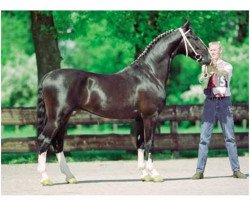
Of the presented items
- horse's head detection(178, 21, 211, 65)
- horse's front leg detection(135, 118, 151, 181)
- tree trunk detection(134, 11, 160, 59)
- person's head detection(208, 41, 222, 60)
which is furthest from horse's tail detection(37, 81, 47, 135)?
tree trunk detection(134, 11, 160, 59)

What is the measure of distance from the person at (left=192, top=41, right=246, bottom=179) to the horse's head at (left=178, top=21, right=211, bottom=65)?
5.1 inches

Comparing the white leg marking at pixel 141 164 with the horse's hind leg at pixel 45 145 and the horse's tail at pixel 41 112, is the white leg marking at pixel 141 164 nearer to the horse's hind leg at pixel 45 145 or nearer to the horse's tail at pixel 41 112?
the horse's hind leg at pixel 45 145

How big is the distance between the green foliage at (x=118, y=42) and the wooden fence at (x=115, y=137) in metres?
1.75

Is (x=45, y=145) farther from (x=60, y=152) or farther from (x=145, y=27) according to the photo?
(x=145, y=27)

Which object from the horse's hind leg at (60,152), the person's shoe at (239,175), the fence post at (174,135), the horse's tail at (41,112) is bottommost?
the fence post at (174,135)

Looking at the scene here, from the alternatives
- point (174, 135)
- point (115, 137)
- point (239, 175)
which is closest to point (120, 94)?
point (239, 175)

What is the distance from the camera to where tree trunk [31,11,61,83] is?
14.5 m

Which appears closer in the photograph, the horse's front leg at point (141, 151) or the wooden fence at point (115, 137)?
the horse's front leg at point (141, 151)

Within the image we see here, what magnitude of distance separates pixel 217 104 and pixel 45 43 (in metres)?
5.29

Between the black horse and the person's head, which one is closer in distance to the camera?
the black horse

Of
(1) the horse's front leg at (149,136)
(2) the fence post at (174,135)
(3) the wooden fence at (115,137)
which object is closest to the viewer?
(1) the horse's front leg at (149,136)

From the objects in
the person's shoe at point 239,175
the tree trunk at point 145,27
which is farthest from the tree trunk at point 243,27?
the person's shoe at point 239,175

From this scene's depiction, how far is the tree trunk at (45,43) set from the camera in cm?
1450

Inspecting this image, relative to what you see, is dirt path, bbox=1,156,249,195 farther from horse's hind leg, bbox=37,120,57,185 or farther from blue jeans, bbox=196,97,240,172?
blue jeans, bbox=196,97,240,172
